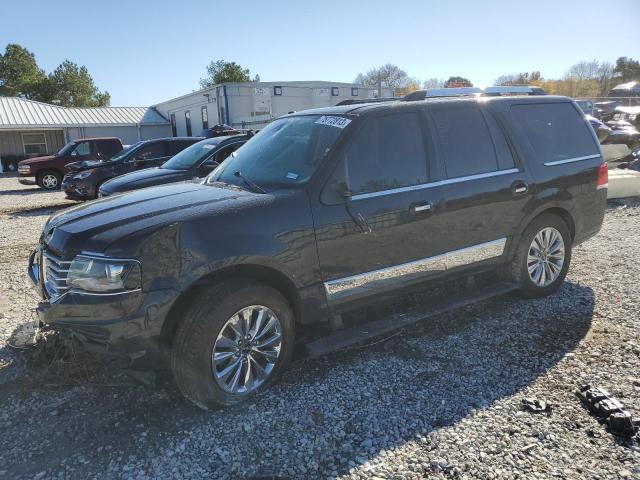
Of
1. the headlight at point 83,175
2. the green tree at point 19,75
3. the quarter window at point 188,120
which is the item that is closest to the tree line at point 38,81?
the green tree at point 19,75

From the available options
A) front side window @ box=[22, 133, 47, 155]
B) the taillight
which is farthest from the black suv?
front side window @ box=[22, 133, 47, 155]

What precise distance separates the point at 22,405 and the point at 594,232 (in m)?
5.48

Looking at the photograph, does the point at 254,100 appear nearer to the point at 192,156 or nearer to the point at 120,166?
the point at 120,166

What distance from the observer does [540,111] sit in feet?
15.9

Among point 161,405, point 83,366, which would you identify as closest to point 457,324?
point 161,405

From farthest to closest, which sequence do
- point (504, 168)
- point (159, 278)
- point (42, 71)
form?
1. point (42, 71)
2. point (504, 168)
3. point (159, 278)

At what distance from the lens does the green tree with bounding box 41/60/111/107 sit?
199 ft

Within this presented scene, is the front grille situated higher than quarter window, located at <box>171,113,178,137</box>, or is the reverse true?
quarter window, located at <box>171,113,178,137</box>

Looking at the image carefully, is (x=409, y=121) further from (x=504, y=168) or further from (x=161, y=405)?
(x=161, y=405)

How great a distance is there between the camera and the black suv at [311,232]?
2904mm

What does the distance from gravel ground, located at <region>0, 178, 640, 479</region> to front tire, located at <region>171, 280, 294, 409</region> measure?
0.57 feet

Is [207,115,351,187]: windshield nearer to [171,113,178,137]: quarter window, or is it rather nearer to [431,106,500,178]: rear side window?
[431,106,500,178]: rear side window

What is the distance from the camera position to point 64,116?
1368 inches

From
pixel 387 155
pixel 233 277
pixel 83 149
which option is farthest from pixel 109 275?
pixel 83 149
